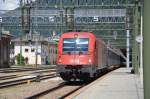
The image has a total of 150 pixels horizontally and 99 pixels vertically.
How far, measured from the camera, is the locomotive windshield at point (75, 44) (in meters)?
25.1

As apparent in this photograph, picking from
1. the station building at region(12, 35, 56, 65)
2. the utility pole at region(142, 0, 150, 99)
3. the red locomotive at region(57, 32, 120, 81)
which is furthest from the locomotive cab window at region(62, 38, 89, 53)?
the station building at region(12, 35, 56, 65)

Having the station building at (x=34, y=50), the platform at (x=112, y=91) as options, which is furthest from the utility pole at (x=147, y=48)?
the station building at (x=34, y=50)

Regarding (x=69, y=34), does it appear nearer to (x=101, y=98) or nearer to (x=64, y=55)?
(x=64, y=55)

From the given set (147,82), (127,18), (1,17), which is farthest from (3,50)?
(147,82)

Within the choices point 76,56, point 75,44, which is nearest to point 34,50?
point 75,44

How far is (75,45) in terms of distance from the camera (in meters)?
25.3

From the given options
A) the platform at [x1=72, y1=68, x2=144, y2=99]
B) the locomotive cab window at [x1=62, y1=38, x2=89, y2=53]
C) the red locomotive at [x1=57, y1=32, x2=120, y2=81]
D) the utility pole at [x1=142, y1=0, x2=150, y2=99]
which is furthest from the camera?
the locomotive cab window at [x1=62, y1=38, x2=89, y2=53]

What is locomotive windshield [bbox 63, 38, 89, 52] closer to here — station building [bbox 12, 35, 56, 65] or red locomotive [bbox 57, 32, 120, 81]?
red locomotive [bbox 57, 32, 120, 81]

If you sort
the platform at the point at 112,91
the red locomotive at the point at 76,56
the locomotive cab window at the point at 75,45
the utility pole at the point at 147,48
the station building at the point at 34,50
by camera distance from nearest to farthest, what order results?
the utility pole at the point at 147,48 < the platform at the point at 112,91 < the red locomotive at the point at 76,56 < the locomotive cab window at the point at 75,45 < the station building at the point at 34,50

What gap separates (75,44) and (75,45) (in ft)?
0.25

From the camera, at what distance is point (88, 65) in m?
24.1

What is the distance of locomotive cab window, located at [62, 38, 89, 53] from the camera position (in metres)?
25.1

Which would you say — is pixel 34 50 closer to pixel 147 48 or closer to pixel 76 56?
pixel 76 56

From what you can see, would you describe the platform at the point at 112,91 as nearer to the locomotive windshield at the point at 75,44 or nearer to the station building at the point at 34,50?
the locomotive windshield at the point at 75,44
